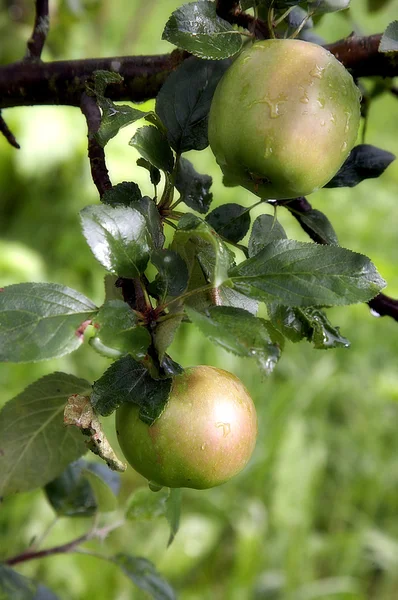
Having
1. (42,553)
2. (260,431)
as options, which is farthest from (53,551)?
(260,431)

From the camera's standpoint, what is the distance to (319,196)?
261cm

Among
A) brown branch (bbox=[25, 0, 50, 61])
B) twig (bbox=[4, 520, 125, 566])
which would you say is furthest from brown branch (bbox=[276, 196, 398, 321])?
twig (bbox=[4, 520, 125, 566])

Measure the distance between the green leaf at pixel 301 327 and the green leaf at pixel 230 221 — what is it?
2.8 inches

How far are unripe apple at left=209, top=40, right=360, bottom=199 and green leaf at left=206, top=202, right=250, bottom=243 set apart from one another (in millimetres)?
57

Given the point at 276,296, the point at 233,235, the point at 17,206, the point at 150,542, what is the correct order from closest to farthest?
the point at 276,296 → the point at 233,235 → the point at 150,542 → the point at 17,206

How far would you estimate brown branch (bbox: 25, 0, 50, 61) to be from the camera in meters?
0.55

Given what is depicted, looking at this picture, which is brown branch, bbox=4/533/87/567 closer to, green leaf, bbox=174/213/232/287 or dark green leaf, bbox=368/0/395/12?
green leaf, bbox=174/213/232/287

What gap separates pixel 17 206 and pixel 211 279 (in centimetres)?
227

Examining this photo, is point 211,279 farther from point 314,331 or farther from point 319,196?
point 319,196

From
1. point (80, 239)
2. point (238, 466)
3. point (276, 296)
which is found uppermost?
point (276, 296)

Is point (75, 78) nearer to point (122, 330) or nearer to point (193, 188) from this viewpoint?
point (193, 188)

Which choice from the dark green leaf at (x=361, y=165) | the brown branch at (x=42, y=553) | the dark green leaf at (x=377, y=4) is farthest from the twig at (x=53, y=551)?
the dark green leaf at (x=377, y=4)

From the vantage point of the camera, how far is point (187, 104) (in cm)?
43

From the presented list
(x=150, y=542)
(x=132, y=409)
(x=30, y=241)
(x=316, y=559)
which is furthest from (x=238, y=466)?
(x=30, y=241)
